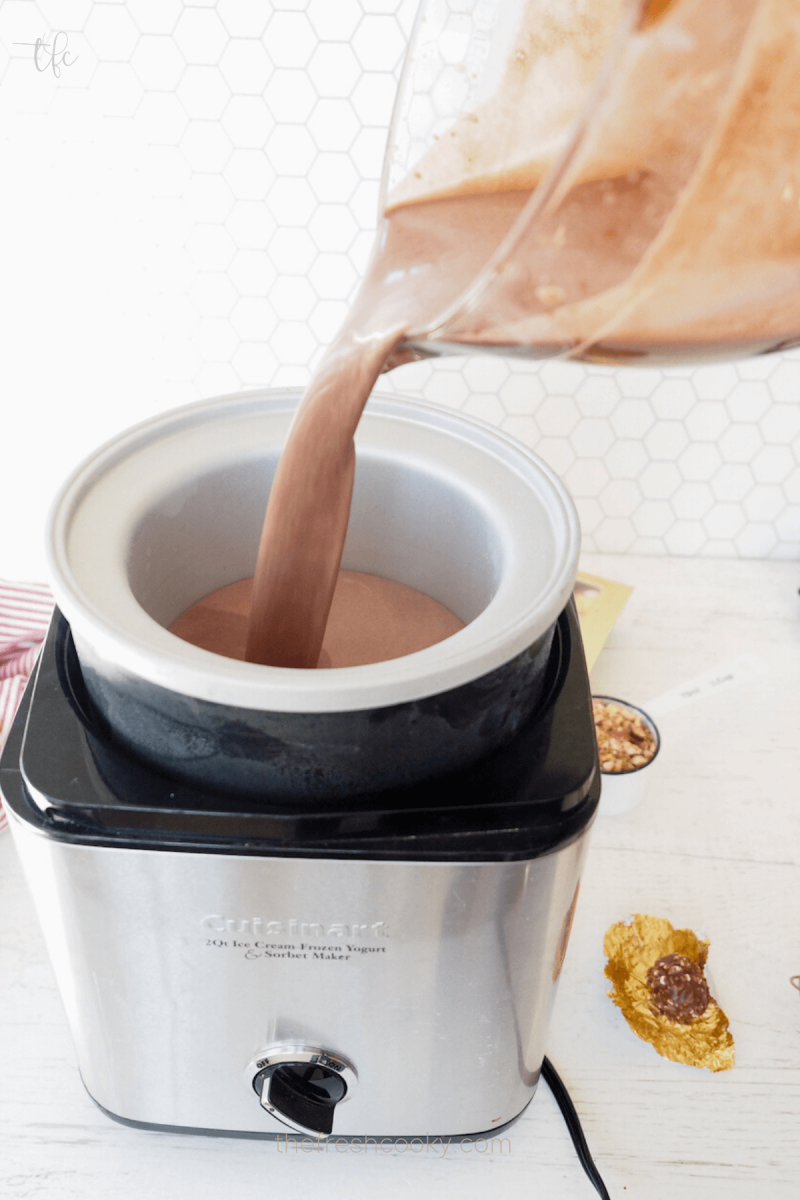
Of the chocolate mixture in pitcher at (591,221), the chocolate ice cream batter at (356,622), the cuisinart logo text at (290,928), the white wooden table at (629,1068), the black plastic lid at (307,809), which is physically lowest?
the white wooden table at (629,1068)

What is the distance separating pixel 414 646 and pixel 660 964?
328mm

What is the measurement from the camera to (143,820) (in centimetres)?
44

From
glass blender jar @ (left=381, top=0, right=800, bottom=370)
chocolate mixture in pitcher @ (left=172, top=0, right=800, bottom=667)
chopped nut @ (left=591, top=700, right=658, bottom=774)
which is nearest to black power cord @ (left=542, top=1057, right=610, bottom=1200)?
chopped nut @ (left=591, top=700, right=658, bottom=774)

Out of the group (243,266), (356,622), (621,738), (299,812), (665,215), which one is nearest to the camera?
(665,215)

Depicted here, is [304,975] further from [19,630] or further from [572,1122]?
[19,630]

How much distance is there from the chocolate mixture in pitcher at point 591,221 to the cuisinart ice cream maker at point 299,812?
0.36ft

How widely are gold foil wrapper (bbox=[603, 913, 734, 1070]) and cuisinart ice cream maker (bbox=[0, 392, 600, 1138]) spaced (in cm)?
11

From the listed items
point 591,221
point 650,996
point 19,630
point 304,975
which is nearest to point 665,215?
point 591,221

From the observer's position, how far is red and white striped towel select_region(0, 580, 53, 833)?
0.94 m

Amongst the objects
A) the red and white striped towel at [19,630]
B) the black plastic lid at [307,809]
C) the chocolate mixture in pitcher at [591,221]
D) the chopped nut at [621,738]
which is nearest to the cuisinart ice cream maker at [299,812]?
the black plastic lid at [307,809]

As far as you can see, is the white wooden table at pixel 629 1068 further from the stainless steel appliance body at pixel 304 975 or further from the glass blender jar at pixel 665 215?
the glass blender jar at pixel 665 215

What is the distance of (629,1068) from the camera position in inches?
26.7

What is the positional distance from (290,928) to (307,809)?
0.24 ft

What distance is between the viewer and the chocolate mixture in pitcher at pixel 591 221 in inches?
11.3
